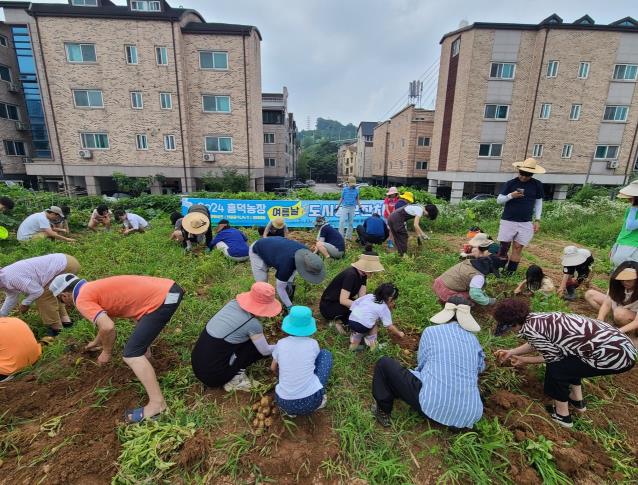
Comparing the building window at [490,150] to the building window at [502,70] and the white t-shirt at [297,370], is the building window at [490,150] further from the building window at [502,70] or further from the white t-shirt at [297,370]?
the white t-shirt at [297,370]

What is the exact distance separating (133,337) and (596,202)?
1592 centimetres

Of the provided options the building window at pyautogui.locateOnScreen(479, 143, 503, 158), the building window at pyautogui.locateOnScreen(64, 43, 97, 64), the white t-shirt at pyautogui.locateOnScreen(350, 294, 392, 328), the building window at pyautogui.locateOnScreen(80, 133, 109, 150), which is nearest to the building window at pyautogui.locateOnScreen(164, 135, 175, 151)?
the building window at pyautogui.locateOnScreen(80, 133, 109, 150)

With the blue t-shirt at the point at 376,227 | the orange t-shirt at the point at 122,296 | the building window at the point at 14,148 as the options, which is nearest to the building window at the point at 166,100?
the building window at the point at 14,148

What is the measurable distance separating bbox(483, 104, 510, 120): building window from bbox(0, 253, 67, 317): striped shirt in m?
22.9

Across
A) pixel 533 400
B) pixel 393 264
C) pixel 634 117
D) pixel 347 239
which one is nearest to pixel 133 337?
pixel 533 400

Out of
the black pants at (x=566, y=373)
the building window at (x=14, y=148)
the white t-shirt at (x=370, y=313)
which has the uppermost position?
the building window at (x=14, y=148)

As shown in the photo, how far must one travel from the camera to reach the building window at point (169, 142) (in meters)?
18.7

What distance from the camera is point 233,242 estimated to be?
6.67 meters

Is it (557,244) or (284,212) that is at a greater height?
(284,212)

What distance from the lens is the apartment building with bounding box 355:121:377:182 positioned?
43.3 meters

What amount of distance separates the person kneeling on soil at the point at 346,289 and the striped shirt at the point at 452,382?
1326mm

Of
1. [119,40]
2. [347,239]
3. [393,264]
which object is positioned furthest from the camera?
[119,40]

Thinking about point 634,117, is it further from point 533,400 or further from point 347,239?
point 533,400

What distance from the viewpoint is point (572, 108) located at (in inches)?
763
